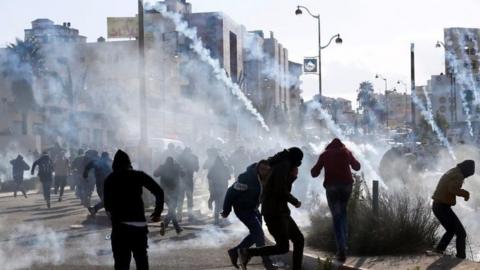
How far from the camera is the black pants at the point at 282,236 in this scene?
875 centimetres

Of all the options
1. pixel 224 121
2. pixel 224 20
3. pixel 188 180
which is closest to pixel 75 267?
pixel 188 180

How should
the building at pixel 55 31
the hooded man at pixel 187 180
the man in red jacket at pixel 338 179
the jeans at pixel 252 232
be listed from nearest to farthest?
the jeans at pixel 252 232
the man in red jacket at pixel 338 179
the hooded man at pixel 187 180
the building at pixel 55 31

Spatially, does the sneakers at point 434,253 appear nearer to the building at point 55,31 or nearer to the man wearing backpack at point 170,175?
the man wearing backpack at point 170,175

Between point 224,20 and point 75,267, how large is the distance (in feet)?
300

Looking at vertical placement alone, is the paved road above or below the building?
below

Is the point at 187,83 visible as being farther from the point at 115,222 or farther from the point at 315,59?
the point at 115,222

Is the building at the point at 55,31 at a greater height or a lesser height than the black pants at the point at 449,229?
greater

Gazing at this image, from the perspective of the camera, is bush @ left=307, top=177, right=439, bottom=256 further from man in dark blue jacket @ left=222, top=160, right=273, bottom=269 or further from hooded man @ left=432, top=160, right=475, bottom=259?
man in dark blue jacket @ left=222, top=160, right=273, bottom=269

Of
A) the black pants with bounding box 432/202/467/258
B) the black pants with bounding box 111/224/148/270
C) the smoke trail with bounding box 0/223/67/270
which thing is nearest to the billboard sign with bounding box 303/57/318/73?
the smoke trail with bounding box 0/223/67/270

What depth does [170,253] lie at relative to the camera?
467 inches

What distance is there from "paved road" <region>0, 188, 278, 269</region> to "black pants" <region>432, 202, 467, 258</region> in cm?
244

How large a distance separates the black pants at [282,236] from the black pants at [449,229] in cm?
258

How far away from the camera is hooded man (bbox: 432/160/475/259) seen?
1067 centimetres

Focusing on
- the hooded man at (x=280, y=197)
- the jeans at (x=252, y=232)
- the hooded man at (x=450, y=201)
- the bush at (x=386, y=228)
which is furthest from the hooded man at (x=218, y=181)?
the hooded man at (x=280, y=197)
